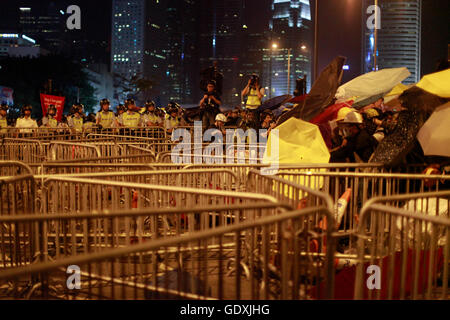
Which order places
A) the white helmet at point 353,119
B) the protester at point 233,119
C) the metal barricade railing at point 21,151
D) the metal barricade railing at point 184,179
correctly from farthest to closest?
the protester at point 233,119
the metal barricade railing at point 21,151
the white helmet at point 353,119
the metal barricade railing at point 184,179

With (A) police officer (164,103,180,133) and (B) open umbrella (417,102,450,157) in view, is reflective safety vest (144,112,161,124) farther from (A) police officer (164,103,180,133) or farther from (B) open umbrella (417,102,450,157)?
(B) open umbrella (417,102,450,157)

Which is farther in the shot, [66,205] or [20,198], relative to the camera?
[66,205]

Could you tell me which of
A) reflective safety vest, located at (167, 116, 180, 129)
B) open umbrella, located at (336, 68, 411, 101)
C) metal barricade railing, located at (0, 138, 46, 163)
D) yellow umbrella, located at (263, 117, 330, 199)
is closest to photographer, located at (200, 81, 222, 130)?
reflective safety vest, located at (167, 116, 180, 129)

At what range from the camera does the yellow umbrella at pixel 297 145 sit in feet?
24.3

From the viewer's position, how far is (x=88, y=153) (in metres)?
10.2

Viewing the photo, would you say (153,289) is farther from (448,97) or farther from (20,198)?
(448,97)

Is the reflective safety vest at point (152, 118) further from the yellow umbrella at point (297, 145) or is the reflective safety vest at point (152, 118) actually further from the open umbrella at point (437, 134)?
the open umbrella at point (437, 134)

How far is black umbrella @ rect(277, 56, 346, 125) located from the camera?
871 cm

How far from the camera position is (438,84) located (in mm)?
6840

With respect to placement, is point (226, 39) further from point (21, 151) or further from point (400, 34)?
point (21, 151)

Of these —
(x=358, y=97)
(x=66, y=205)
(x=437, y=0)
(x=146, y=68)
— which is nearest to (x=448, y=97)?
(x=358, y=97)

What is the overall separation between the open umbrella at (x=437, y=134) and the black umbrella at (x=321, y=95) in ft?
7.42

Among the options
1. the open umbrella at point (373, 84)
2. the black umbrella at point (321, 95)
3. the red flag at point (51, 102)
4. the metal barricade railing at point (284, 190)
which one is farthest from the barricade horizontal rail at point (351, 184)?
the red flag at point (51, 102)

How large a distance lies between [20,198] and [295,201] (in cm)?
309
